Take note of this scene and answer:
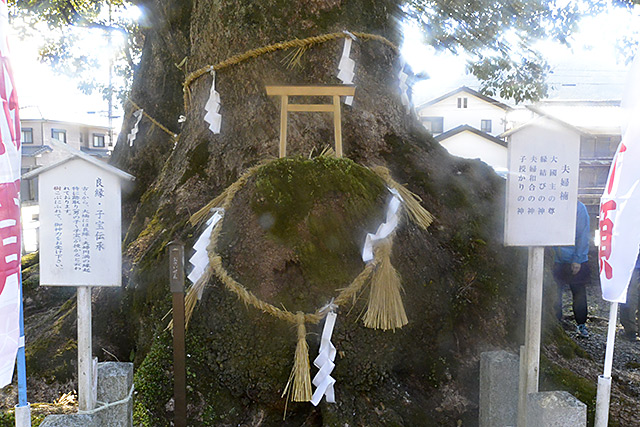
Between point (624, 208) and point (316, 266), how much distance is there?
A: 1546 millimetres

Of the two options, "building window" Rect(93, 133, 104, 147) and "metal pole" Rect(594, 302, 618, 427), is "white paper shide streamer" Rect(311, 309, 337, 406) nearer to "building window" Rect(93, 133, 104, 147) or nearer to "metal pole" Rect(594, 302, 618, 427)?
"metal pole" Rect(594, 302, 618, 427)

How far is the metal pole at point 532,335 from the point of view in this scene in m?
2.53

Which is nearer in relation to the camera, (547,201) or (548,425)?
(548,425)

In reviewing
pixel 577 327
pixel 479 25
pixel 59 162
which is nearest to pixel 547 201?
pixel 59 162

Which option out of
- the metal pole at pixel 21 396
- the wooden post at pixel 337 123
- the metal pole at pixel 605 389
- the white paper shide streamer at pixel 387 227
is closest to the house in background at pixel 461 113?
the wooden post at pixel 337 123

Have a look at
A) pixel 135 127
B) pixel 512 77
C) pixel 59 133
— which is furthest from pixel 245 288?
pixel 59 133

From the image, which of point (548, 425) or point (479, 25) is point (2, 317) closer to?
point (548, 425)

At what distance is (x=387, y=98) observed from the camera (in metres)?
4.18

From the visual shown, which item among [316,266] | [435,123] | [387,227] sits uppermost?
[435,123]

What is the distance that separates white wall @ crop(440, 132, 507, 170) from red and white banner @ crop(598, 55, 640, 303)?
18.9m

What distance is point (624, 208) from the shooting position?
229 centimetres

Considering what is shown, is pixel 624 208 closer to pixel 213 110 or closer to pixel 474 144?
pixel 213 110

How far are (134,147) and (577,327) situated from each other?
18.3ft

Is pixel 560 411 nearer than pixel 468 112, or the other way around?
pixel 560 411
